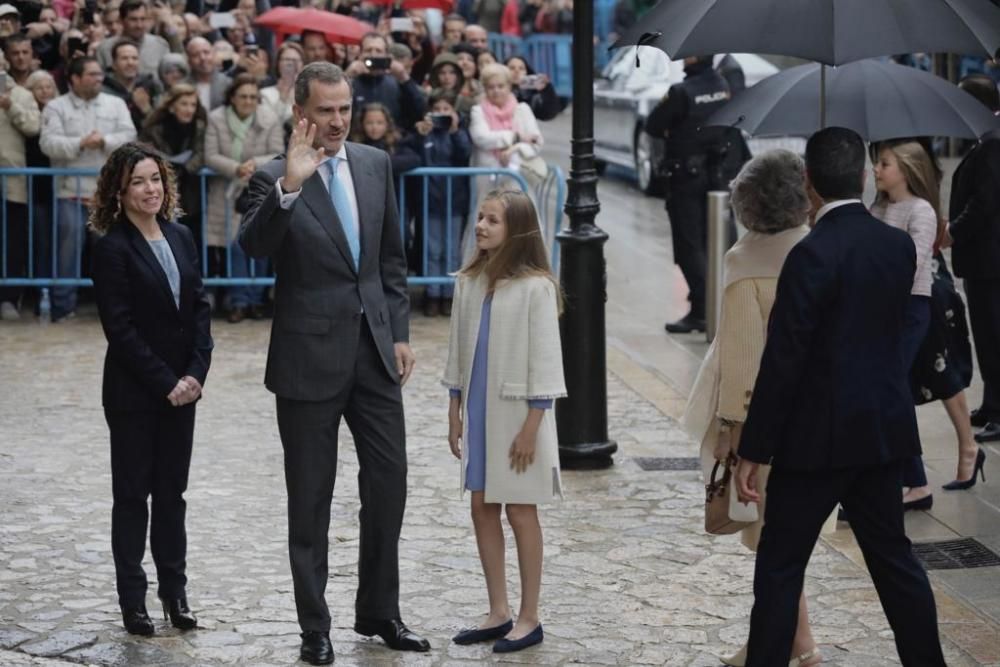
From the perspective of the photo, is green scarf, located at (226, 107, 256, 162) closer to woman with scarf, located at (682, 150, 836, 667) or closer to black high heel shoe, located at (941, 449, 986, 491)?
black high heel shoe, located at (941, 449, 986, 491)

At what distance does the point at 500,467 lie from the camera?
6637 millimetres

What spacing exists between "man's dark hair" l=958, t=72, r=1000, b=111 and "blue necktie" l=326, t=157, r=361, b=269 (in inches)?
172

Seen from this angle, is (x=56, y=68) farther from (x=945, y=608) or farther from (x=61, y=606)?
(x=945, y=608)

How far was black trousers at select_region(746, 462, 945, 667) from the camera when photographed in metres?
5.70

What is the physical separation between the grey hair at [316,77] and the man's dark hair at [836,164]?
1.67 m

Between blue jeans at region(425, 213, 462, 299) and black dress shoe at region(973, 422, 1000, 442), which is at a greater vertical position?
blue jeans at region(425, 213, 462, 299)

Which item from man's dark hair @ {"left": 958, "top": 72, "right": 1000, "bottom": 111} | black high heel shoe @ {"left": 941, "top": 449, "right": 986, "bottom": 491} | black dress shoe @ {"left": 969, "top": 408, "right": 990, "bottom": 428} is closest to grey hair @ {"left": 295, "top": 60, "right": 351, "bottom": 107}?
black high heel shoe @ {"left": 941, "top": 449, "right": 986, "bottom": 491}

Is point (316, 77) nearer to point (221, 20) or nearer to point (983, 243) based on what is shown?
point (983, 243)

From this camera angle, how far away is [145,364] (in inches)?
265

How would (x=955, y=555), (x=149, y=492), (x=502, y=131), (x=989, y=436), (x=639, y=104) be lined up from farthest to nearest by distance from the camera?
(x=639, y=104), (x=502, y=131), (x=989, y=436), (x=955, y=555), (x=149, y=492)

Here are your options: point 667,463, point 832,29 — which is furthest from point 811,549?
point 667,463

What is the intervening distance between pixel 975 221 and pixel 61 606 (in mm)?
5476

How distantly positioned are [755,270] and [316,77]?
165 centimetres

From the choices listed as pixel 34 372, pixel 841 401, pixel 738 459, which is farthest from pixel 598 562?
pixel 34 372
